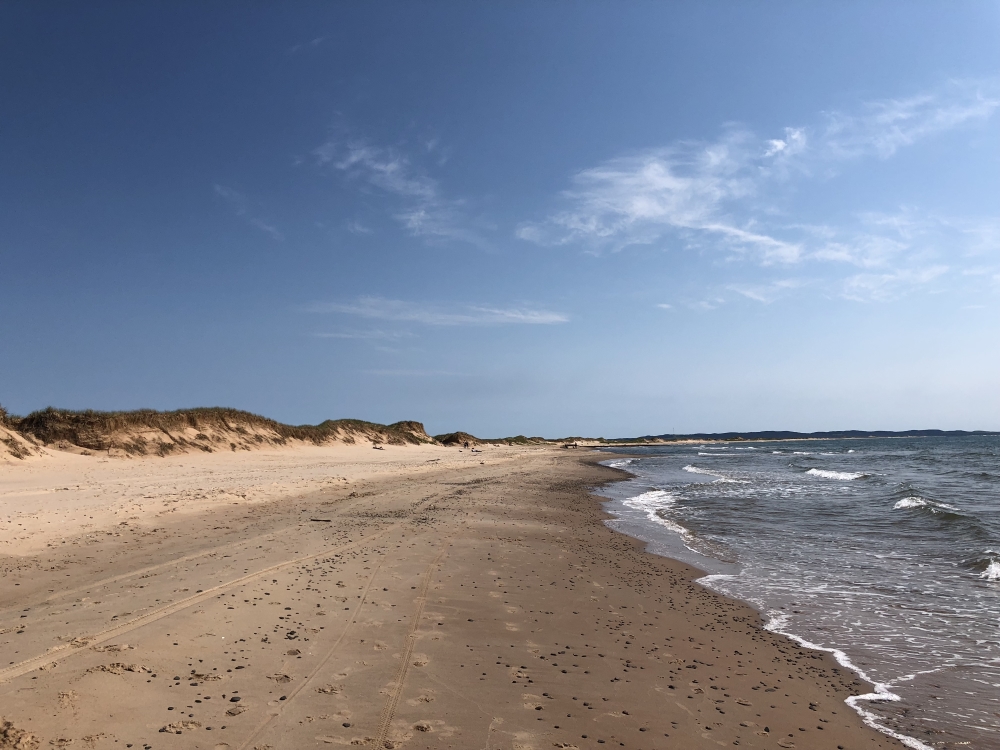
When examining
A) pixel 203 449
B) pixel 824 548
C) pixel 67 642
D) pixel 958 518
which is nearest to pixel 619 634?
pixel 67 642

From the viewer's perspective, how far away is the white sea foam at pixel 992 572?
11.0 m

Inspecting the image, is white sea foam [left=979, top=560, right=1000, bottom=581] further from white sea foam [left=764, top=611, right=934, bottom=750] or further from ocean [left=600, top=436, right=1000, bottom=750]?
white sea foam [left=764, top=611, right=934, bottom=750]

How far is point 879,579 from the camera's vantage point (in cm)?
1091

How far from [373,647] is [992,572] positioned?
39.5 ft

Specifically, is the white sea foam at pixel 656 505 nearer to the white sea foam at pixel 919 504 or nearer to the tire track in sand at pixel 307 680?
the white sea foam at pixel 919 504

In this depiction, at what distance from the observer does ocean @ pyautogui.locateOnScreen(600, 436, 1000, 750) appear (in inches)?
237

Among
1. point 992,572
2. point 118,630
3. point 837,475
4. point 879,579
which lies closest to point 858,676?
point 879,579

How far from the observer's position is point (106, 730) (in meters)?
4.27

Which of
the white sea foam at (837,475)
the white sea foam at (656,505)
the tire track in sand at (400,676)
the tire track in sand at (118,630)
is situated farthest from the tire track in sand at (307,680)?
the white sea foam at (837,475)

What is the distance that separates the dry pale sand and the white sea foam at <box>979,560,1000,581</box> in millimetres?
5477

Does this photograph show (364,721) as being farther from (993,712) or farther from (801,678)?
(993,712)

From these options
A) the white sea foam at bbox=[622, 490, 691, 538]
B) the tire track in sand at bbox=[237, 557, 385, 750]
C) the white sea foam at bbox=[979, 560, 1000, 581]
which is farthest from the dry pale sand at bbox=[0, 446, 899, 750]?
the white sea foam at bbox=[979, 560, 1000, 581]

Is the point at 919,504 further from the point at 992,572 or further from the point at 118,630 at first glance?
the point at 118,630

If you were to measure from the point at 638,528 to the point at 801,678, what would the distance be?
10377 millimetres
